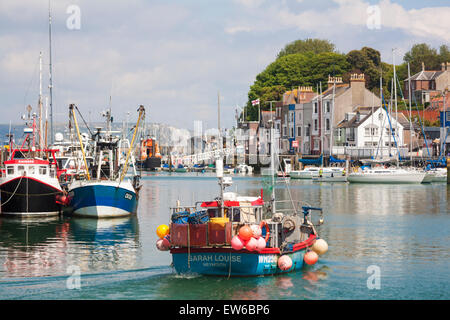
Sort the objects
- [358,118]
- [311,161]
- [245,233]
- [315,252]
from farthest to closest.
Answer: [311,161], [358,118], [315,252], [245,233]

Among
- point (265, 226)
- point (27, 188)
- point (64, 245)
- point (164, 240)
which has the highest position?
point (27, 188)

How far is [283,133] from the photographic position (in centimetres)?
14312

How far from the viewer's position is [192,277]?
24.8 meters

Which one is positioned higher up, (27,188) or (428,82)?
(428,82)

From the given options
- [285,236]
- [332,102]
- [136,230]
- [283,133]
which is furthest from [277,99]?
[285,236]

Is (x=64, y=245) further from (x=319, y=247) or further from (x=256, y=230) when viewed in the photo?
(x=256, y=230)

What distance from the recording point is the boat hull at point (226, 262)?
950 inches

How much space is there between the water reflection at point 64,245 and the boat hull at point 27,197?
1162 mm

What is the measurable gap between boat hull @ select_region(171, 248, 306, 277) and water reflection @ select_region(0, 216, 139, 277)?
179 inches

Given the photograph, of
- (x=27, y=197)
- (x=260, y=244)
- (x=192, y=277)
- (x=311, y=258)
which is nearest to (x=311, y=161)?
(x=27, y=197)

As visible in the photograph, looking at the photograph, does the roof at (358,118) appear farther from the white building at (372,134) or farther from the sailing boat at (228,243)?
the sailing boat at (228,243)

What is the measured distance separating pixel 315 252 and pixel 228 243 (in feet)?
16.6

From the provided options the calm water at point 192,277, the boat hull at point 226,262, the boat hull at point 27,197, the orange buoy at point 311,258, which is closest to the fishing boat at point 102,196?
the calm water at point 192,277

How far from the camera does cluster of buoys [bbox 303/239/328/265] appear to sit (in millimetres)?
26359
